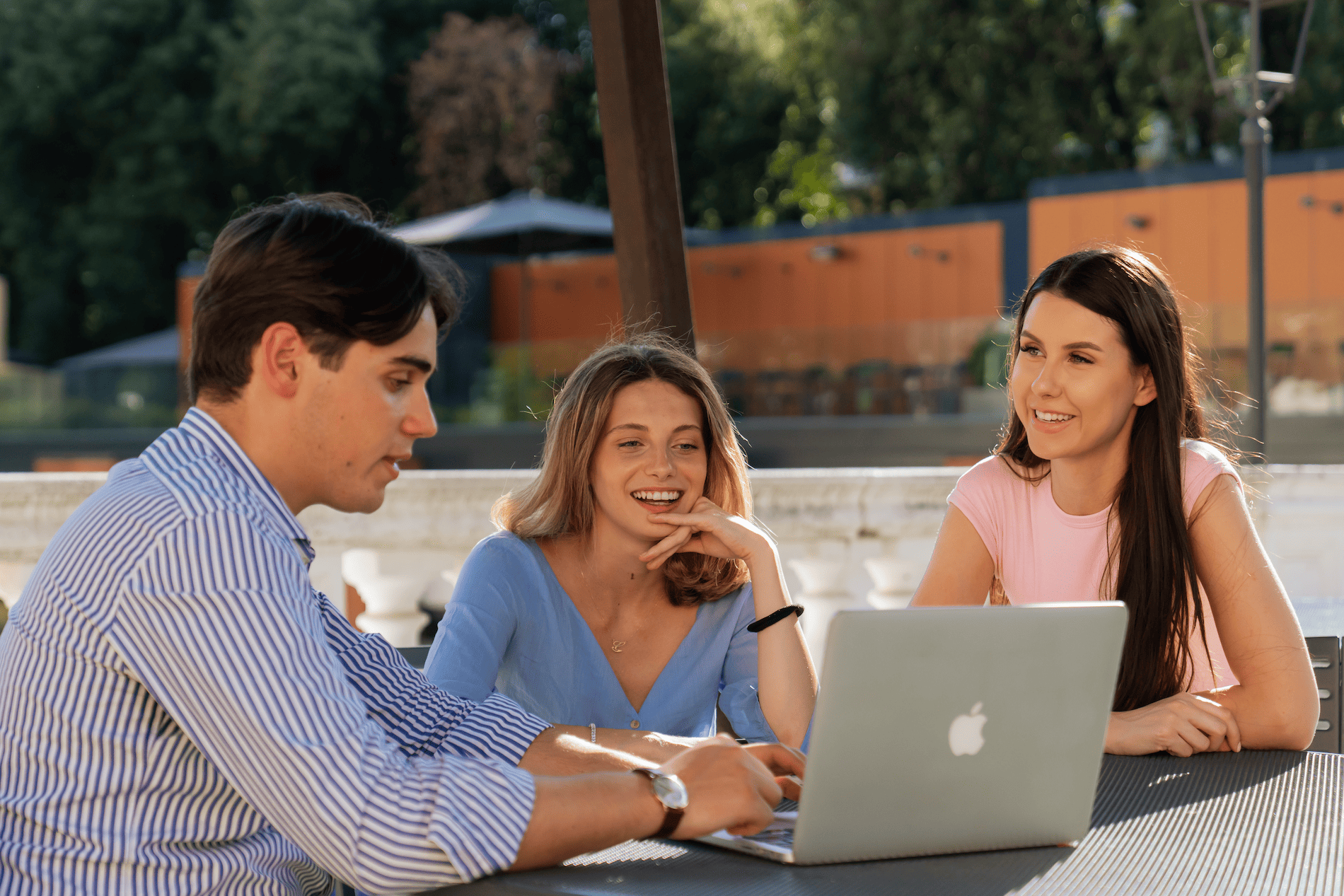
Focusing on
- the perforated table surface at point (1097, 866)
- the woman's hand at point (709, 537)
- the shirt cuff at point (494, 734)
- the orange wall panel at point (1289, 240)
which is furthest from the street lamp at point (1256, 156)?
the orange wall panel at point (1289, 240)

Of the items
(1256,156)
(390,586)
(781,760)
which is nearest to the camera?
(781,760)

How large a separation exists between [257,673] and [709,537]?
3.93 ft

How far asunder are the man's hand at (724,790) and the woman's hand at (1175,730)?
68 cm

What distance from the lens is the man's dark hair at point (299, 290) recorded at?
1327 mm

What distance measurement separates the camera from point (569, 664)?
228 centimetres

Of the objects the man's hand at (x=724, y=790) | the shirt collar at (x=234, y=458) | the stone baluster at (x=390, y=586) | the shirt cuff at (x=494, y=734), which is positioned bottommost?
the stone baluster at (x=390, y=586)

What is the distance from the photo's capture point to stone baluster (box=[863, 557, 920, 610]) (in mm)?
3693

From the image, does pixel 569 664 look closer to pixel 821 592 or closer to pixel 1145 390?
pixel 1145 390

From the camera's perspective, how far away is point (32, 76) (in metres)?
22.2

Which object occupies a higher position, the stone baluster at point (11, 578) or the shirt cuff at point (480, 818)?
the shirt cuff at point (480, 818)

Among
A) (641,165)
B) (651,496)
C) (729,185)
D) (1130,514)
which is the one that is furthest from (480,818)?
(729,185)

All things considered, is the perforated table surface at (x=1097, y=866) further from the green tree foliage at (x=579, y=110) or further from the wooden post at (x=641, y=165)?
the green tree foliage at (x=579, y=110)

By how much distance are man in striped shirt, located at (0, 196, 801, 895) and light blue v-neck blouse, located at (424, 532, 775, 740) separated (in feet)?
2.70

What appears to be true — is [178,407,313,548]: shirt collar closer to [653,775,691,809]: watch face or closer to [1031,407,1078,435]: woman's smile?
[653,775,691,809]: watch face
